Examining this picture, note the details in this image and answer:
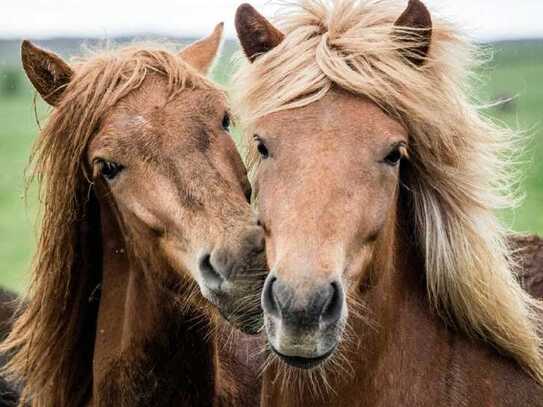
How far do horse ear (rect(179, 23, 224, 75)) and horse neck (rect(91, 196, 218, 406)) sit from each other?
2.79 ft

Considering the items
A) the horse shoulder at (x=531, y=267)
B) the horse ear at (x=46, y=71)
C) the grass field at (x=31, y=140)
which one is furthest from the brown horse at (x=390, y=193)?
the horse shoulder at (x=531, y=267)

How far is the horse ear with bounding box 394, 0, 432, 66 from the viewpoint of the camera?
3412 millimetres

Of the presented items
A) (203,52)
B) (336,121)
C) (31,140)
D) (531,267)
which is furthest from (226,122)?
(31,140)

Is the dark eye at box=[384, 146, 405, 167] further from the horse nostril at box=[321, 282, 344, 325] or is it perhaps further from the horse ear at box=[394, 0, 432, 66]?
the horse nostril at box=[321, 282, 344, 325]

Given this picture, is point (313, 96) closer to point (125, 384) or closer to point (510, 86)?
point (125, 384)

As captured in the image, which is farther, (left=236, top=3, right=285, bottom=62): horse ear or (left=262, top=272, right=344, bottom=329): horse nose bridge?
(left=236, top=3, right=285, bottom=62): horse ear

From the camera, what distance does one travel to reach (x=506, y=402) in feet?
11.9

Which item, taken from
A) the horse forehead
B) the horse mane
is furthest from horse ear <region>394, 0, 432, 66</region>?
the horse mane

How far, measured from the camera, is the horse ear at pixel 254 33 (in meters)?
3.58

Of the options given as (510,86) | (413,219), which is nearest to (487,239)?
(413,219)

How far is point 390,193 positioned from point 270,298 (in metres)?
0.66

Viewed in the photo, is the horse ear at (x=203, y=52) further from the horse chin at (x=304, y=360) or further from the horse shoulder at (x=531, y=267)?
the horse shoulder at (x=531, y=267)

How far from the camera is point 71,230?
399 centimetres

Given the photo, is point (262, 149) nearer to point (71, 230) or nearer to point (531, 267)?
point (71, 230)
